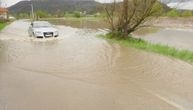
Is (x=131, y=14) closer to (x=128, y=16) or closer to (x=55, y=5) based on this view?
(x=128, y=16)

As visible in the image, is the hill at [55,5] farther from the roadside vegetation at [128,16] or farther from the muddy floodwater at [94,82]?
the muddy floodwater at [94,82]

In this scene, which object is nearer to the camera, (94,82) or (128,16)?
(94,82)

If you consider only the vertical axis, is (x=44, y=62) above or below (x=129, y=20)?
below

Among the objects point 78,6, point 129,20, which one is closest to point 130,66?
point 129,20

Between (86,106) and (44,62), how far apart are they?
601 centimetres

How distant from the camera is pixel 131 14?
2153 cm

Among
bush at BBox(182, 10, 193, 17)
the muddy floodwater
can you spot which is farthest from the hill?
the muddy floodwater

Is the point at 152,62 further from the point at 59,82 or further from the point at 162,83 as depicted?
the point at 59,82

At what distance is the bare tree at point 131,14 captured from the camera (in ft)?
69.7

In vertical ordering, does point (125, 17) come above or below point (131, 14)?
below

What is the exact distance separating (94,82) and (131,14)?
12754mm

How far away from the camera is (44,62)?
508 inches

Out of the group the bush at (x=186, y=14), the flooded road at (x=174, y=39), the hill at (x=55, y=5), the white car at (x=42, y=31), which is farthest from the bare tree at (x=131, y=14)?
the hill at (x=55, y=5)

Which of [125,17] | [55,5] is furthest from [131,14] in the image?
[55,5]
